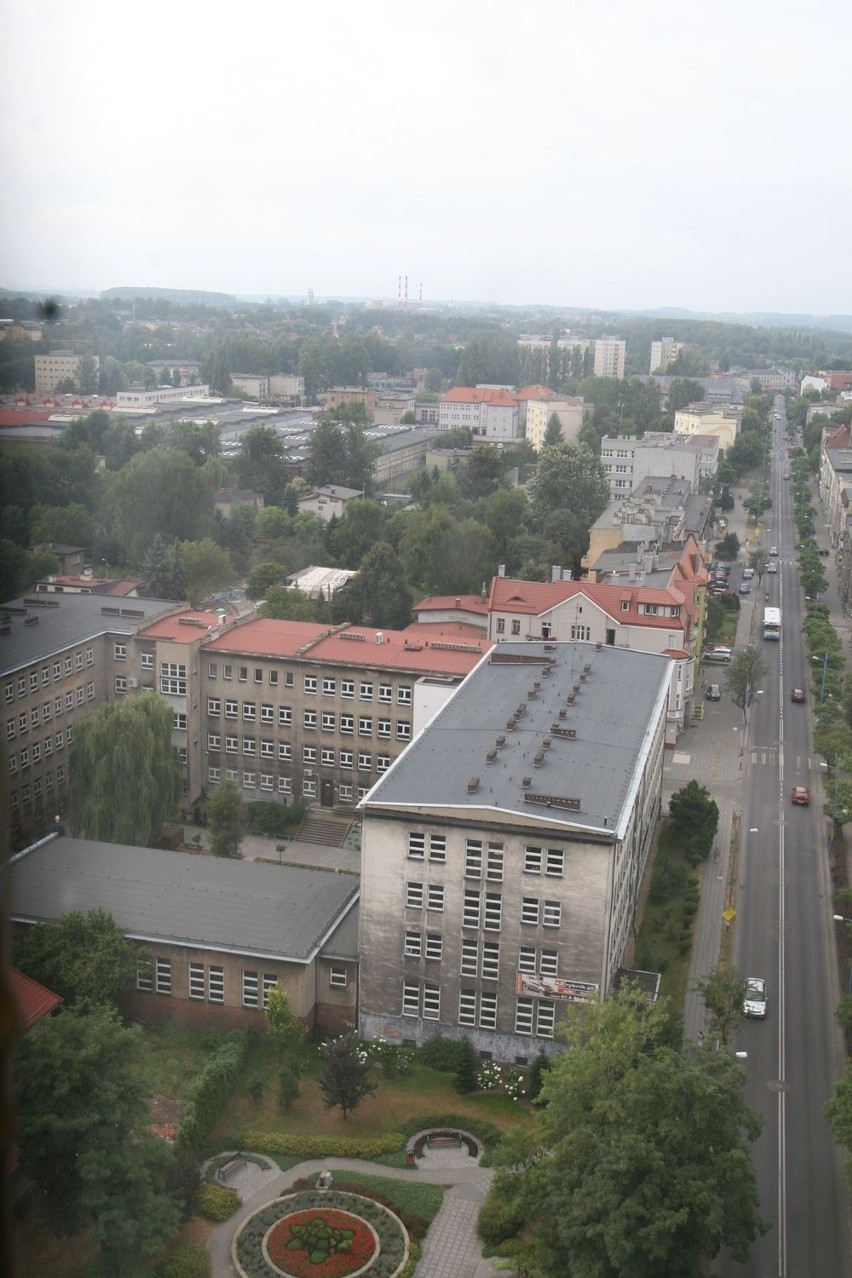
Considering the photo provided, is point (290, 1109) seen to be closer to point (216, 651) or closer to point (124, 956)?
point (124, 956)

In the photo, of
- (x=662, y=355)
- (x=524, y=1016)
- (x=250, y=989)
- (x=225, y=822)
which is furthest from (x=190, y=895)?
(x=662, y=355)

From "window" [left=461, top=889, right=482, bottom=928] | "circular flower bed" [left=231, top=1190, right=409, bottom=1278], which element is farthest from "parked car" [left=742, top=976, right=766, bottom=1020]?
"circular flower bed" [left=231, top=1190, right=409, bottom=1278]

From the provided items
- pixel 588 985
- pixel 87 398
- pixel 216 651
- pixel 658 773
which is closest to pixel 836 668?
pixel 658 773

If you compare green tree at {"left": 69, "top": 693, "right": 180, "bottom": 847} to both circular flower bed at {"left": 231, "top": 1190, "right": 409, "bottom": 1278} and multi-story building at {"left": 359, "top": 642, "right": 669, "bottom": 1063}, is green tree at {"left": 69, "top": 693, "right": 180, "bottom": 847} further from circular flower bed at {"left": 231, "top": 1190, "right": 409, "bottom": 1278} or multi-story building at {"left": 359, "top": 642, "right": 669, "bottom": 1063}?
circular flower bed at {"left": 231, "top": 1190, "right": 409, "bottom": 1278}

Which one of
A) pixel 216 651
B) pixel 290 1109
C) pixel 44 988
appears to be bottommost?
pixel 290 1109

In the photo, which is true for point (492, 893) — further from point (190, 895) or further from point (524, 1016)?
point (190, 895)

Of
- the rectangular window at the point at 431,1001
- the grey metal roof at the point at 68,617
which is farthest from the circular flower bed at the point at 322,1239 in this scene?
the grey metal roof at the point at 68,617
